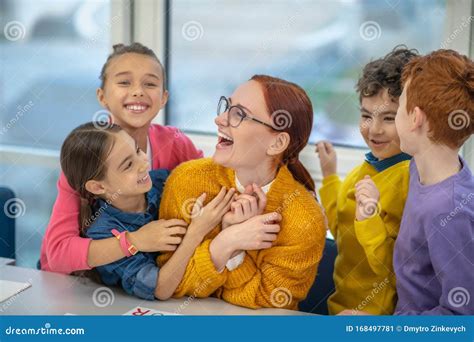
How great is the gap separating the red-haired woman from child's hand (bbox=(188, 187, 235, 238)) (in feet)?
0.06

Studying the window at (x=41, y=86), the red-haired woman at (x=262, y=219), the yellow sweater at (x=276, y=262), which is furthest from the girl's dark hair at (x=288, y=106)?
the window at (x=41, y=86)

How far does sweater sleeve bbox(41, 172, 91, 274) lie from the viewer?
5.07 ft

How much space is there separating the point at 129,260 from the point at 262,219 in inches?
13.3

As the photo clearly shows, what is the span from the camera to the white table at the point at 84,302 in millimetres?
1426

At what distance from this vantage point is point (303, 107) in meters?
1.48

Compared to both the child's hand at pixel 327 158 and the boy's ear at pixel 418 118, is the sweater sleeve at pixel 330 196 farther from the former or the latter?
the boy's ear at pixel 418 118

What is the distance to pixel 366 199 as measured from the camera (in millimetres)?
1422

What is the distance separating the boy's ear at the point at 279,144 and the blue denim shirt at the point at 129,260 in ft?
1.13

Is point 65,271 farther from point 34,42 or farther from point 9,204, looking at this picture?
point 34,42

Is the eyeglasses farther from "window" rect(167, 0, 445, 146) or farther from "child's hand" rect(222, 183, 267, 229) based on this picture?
"window" rect(167, 0, 445, 146)

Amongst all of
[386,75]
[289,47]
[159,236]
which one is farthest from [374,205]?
[289,47]

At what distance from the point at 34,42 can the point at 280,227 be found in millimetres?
1284

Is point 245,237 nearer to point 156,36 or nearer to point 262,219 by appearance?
point 262,219
